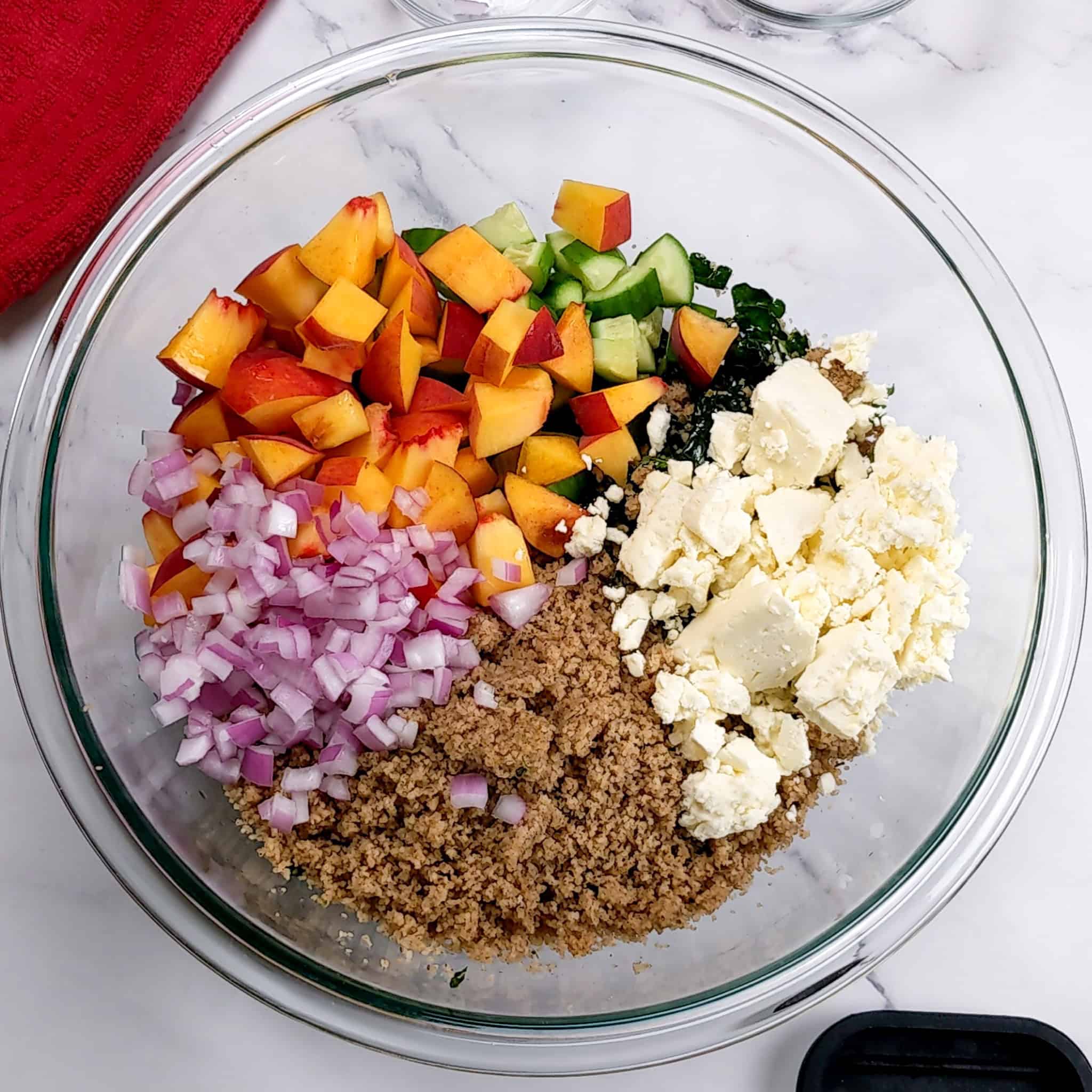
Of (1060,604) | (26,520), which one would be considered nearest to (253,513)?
(26,520)

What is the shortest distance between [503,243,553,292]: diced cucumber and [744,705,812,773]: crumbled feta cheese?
64 centimetres

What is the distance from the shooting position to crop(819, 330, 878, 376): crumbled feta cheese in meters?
1.33

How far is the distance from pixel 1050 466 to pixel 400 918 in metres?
1.07

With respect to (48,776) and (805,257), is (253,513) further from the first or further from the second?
(805,257)

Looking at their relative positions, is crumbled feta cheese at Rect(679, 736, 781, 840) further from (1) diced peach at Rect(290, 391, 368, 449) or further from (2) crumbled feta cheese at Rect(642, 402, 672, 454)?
(1) diced peach at Rect(290, 391, 368, 449)

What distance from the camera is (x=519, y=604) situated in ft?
4.13

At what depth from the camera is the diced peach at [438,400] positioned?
51.7 inches

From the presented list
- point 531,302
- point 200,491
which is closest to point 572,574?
point 531,302

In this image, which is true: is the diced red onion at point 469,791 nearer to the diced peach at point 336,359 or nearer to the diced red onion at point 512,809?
the diced red onion at point 512,809

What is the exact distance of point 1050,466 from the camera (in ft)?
4.63

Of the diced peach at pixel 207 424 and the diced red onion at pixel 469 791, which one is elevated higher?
the diced peach at pixel 207 424

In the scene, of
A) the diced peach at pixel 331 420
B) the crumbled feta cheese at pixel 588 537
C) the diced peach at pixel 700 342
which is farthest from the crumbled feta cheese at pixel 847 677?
the diced peach at pixel 331 420

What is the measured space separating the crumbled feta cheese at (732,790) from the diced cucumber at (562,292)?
2.05 feet

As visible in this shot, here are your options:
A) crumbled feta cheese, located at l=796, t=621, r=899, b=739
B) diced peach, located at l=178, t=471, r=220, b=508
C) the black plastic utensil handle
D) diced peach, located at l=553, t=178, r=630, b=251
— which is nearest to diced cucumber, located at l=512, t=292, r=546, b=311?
diced peach, located at l=553, t=178, r=630, b=251
